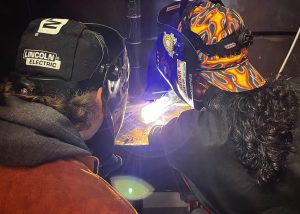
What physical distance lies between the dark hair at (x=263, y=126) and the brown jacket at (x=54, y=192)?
670 millimetres

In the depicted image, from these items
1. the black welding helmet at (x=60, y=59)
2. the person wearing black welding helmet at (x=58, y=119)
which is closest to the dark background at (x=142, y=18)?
the person wearing black welding helmet at (x=58, y=119)

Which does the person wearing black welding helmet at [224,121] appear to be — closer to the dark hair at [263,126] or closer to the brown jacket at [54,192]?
the dark hair at [263,126]

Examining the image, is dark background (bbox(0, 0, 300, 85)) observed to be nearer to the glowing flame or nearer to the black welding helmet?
the glowing flame

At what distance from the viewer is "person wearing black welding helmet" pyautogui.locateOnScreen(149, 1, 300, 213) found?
1271 millimetres

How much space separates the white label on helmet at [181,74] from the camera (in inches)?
70.0

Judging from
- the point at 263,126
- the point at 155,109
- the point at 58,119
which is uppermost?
the point at 58,119

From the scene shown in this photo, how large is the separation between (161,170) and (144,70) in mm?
826

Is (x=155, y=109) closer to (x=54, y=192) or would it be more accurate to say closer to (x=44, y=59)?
(x=44, y=59)

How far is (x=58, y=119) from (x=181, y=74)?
3.27 feet

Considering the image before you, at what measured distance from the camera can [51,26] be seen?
3.99ft

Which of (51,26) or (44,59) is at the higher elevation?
(51,26)

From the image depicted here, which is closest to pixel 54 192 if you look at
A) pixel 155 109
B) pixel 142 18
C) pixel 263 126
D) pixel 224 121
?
pixel 224 121

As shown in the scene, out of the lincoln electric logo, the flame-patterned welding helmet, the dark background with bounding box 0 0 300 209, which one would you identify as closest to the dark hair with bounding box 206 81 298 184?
the flame-patterned welding helmet

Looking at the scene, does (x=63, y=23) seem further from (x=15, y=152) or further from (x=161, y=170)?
(x=161, y=170)
